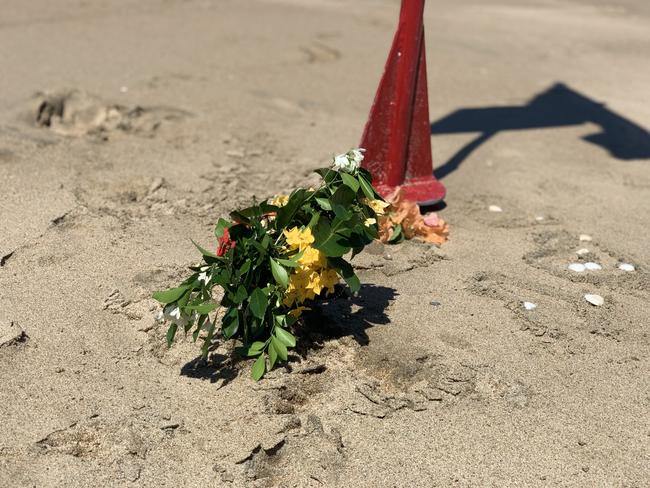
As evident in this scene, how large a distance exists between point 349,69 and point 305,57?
0.40m

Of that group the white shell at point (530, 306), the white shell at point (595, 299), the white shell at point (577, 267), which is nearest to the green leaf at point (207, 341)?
the white shell at point (530, 306)

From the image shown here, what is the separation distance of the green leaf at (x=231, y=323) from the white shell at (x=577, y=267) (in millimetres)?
1572

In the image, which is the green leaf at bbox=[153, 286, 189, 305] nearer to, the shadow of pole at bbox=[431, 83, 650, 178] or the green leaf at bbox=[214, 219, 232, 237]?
the green leaf at bbox=[214, 219, 232, 237]

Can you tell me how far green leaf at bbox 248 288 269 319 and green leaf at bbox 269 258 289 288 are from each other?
71 millimetres

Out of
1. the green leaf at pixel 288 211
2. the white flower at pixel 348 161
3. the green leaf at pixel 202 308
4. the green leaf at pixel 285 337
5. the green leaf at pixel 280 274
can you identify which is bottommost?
the green leaf at pixel 285 337

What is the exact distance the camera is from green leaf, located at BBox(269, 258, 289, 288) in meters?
2.55

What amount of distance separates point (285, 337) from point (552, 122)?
3418 millimetres

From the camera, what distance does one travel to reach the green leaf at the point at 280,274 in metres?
2.55

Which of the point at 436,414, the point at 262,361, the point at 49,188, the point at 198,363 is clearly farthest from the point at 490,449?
the point at 49,188

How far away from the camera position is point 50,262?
3402mm

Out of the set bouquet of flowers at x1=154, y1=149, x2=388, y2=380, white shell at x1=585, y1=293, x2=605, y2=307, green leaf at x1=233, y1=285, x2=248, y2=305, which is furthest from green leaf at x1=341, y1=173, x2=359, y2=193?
white shell at x1=585, y1=293, x2=605, y2=307

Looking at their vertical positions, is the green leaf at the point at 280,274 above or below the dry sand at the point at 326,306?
above

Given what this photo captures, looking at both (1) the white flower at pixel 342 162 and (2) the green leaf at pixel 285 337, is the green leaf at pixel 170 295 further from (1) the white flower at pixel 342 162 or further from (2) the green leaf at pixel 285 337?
(1) the white flower at pixel 342 162

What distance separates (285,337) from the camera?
2670mm
